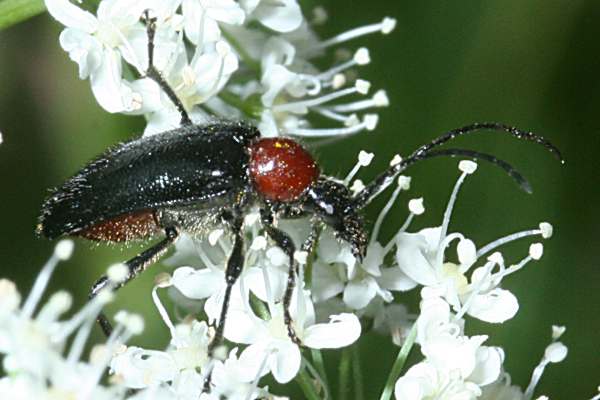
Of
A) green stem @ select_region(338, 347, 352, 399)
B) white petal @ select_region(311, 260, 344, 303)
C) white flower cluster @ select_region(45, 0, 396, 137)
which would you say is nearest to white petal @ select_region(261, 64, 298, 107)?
white flower cluster @ select_region(45, 0, 396, 137)

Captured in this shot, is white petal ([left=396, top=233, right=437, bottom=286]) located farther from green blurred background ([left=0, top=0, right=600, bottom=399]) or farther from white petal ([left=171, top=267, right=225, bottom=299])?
green blurred background ([left=0, top=0, right=600, bottom=399])

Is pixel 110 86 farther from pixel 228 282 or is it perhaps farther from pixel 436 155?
pixel 436 155

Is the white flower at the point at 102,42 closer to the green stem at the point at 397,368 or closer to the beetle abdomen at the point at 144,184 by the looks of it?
the beetle abdomen at the point at 144,184

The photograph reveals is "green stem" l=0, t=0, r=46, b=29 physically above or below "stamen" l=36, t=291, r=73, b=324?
above

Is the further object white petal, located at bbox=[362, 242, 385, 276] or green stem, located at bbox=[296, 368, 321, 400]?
white petal, located at bbox=[362, 242, 385, 276]

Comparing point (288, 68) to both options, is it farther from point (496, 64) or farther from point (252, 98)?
point (496, 64)

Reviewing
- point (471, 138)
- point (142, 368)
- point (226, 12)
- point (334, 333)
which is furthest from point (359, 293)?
point (471, 138)
